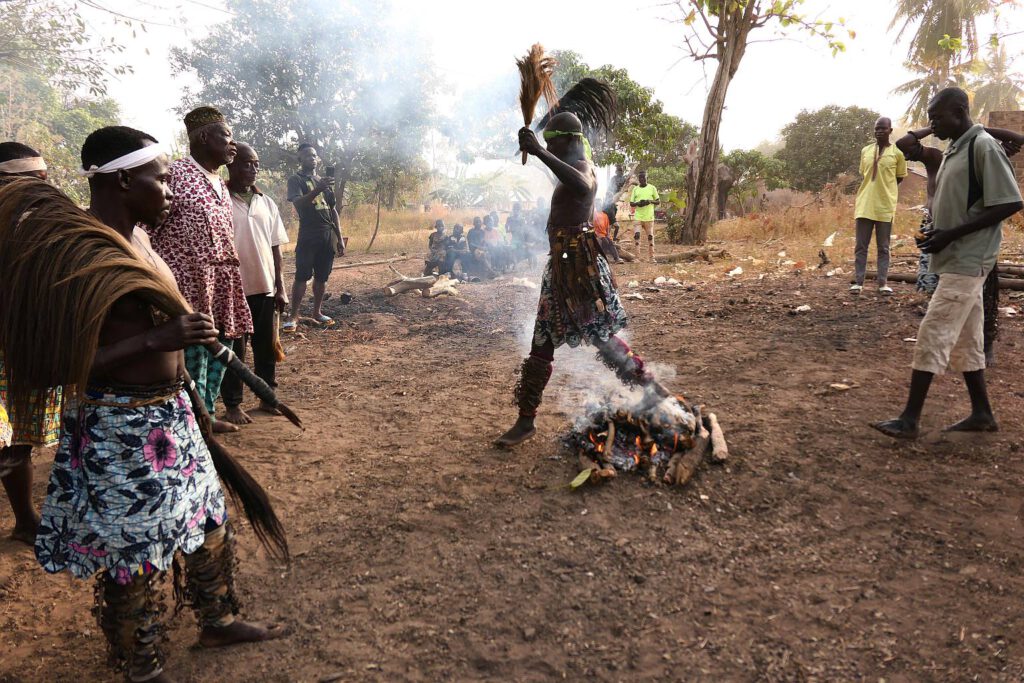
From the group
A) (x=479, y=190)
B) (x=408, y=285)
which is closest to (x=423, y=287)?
(x=408, y=285)

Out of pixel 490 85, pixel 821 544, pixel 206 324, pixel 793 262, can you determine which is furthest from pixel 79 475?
pixel 490 85

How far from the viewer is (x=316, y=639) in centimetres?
215

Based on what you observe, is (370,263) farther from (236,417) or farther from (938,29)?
(938,29)

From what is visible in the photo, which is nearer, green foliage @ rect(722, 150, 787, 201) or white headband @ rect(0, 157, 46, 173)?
white headband @ rect(0, 157, 46, 173)

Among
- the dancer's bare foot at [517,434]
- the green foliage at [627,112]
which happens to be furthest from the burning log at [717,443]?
the green foliage at [627,112]

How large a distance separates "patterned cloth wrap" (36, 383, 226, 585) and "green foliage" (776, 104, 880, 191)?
70.6 feet

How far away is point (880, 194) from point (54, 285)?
7406 millimetres

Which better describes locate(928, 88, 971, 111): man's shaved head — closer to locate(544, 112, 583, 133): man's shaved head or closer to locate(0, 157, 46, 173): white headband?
locate(544, 112, 583, 133): man's shaved head

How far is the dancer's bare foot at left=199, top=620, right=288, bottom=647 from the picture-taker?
206 centimetres

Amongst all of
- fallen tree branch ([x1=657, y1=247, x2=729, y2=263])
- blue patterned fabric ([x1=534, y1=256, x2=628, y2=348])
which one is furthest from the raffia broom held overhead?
fallen tree branch ([x1=657, y1=247, x2=729, y2=263])

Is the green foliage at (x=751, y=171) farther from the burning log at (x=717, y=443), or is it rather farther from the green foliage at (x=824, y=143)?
the burning log at (x=717, y=443)

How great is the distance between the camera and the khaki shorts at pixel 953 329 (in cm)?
325

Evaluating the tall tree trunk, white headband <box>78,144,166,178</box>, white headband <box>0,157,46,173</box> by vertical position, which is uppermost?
the tall tree trunk

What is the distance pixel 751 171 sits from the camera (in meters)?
19.7
